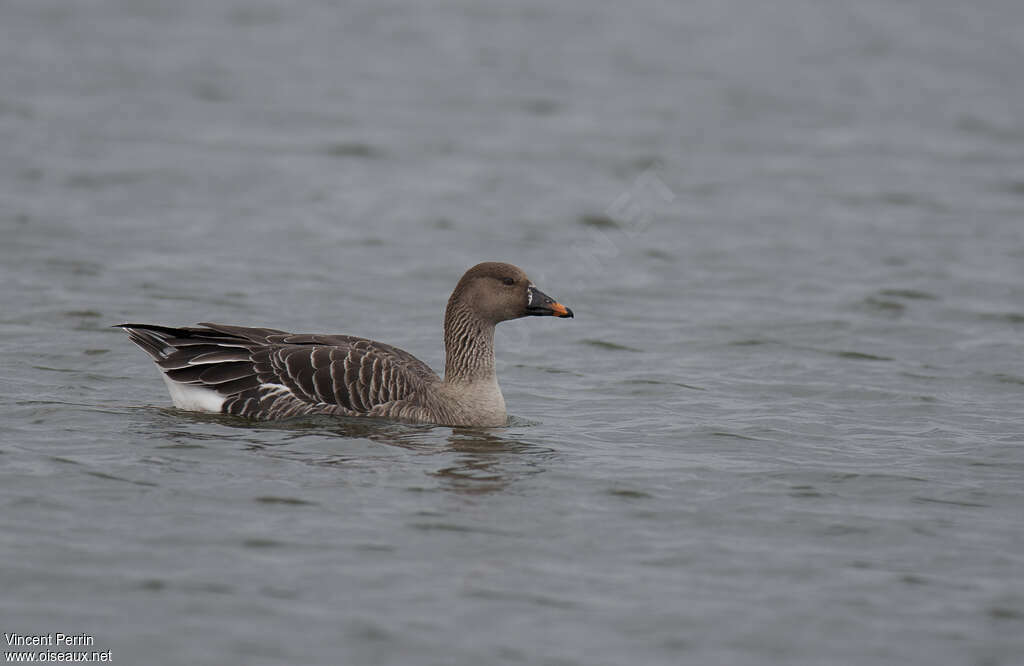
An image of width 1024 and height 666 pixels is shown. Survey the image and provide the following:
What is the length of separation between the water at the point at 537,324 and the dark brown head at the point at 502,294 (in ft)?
3.44

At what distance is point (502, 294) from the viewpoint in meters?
12.2

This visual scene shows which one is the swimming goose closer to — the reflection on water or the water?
the reflection on water

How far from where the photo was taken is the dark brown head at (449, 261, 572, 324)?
12.1 metres

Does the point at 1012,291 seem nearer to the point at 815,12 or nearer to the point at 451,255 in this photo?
the point at 451,255

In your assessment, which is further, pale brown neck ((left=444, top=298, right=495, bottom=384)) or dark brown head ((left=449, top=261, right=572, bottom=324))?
pale brown neck ((left=444, top=298, right=495, bottom=384))

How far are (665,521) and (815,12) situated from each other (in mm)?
30523

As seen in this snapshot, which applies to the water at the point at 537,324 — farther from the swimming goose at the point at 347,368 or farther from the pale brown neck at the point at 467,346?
the pale brown neck at the point at 467,346

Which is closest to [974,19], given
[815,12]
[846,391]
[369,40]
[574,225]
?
[815,12]

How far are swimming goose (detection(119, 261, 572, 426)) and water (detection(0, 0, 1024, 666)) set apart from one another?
0.83ft

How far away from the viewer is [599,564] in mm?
8906

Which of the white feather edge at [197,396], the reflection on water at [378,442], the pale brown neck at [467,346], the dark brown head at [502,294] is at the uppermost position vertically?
the dark brown head at [502,294]

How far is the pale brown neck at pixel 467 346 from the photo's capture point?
12258mm

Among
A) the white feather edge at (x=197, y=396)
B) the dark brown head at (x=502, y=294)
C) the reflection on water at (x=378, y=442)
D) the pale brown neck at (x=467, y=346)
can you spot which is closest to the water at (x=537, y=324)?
the reflection on water at (x=378, y=442)

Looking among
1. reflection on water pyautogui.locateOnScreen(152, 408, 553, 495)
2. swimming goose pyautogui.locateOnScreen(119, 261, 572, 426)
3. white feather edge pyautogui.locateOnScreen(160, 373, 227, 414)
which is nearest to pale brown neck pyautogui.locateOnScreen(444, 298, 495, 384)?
swimming goose pyautogui.locateOnScreen(119, 261, 572, 426)
